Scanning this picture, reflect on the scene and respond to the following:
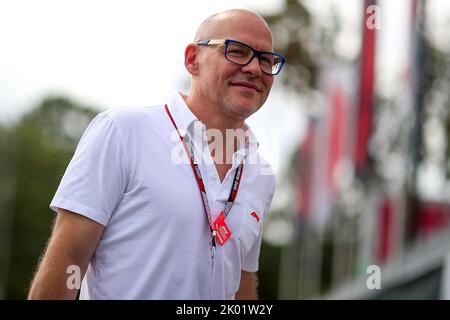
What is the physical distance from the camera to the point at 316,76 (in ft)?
81.9

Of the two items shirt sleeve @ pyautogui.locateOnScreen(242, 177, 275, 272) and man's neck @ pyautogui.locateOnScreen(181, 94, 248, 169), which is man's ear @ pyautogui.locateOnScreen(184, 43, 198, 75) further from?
shirt sleeve @ pyautogui.locateOnScreen(242, 177, 275, 272)

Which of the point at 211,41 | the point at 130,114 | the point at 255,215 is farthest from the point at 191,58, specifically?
the point at 255,215

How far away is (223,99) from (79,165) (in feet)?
2.00

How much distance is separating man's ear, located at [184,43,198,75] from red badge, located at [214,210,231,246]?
2.01 ft

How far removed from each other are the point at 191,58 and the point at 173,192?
2.05 feet

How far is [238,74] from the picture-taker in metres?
2.93

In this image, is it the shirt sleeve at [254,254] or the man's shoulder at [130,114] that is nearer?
the man's shoulder at [130,114]

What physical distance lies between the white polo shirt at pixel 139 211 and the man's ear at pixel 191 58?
360 mm

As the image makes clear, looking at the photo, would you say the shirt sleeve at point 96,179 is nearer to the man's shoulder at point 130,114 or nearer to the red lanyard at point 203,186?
the man's shoulder at point 130,114

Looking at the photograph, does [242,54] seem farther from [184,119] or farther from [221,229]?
[221,229]

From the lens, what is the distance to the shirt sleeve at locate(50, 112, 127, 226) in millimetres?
2684

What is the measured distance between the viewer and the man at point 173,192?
106 inches

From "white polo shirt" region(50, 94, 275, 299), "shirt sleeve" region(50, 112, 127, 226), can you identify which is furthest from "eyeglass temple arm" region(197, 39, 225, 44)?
"shirt sleeve" region(50, 112, 127, 226)
